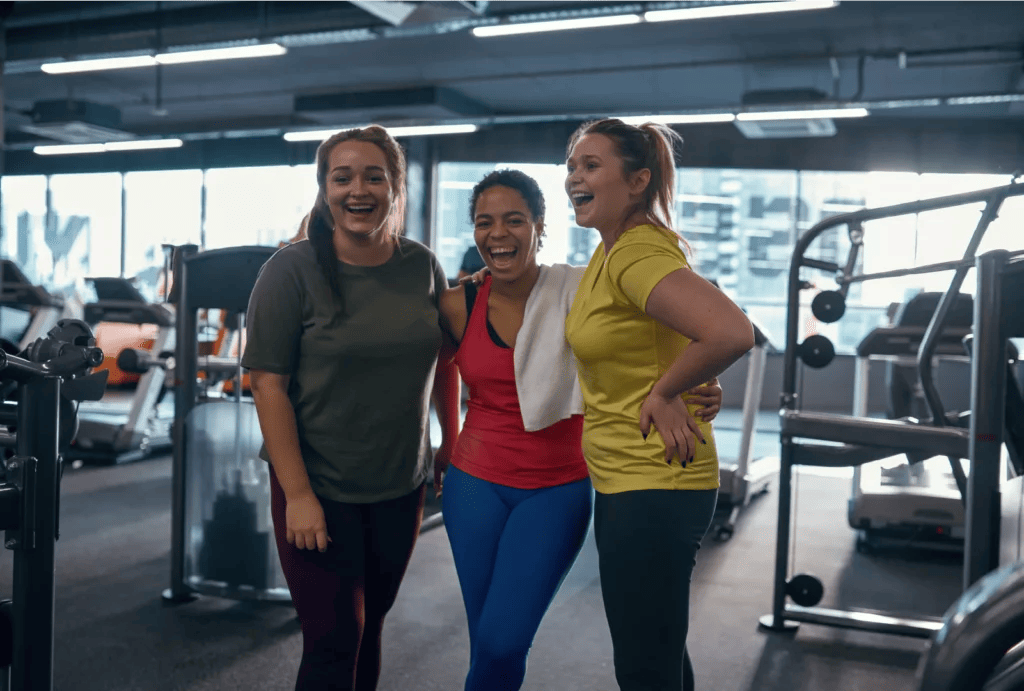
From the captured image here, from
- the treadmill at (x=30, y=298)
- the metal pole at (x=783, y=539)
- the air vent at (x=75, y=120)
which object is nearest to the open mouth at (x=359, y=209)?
the metal pole at (x=783, y=539)

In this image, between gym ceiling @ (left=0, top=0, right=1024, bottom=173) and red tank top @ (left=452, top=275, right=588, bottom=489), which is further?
gym ceiling @ (left=0, top=0, right=1024, bottom=173)

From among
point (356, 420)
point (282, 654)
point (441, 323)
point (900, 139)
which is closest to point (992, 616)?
point (356, 420)

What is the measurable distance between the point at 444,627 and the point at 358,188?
77.2 inches

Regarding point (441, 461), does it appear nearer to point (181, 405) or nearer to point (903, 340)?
point (181, 405)

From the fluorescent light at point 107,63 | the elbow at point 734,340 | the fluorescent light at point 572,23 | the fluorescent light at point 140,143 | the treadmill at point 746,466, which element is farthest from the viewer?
the fluorescent light at point 140,143

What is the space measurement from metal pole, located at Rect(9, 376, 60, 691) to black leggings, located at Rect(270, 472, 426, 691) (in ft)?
1.41

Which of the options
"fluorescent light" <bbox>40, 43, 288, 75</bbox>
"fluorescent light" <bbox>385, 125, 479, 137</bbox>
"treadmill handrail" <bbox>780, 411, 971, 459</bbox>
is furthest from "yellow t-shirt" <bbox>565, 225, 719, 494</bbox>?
"fluorescent light" <bbox>385, 125, 479, 137</bbox>

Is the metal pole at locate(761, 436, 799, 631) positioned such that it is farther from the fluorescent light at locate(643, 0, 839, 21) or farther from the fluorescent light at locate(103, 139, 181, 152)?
the fluorescent light at locate(103, 139, 181, 152)

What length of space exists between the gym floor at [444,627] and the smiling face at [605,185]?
165 centimetres

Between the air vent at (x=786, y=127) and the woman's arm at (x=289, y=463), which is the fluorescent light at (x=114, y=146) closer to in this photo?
the air vent at (x=786, y=127)

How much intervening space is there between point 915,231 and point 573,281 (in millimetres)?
9687

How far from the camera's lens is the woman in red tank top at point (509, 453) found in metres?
1.57

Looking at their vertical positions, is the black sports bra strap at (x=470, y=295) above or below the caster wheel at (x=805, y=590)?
above

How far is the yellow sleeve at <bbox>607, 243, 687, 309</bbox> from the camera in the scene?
4.24 ft
